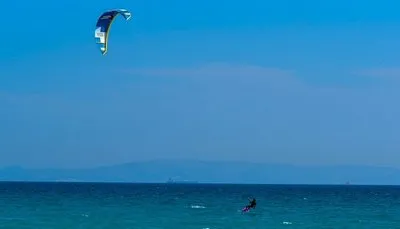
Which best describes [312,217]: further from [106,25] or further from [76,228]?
[106,25]

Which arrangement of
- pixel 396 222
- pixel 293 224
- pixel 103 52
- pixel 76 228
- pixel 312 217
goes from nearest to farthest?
pixel 103 52 → pixel 76 228 → pixel 293 224 → pixel 396 222 → pixel 312 217

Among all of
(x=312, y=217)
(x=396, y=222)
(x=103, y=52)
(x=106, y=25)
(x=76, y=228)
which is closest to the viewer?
(x=103, y=52)

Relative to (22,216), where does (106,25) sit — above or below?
above

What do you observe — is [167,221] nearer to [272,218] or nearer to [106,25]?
[272,218]

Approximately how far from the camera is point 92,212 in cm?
5609

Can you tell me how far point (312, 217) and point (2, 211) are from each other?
1987 cm

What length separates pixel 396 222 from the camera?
50.3 meters

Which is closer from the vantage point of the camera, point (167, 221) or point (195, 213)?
point (167, 221)

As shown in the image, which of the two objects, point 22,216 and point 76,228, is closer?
point 76,228

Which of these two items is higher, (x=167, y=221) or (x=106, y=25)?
(x=106, y=25)

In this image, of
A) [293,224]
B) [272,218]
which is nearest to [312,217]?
[272,218]

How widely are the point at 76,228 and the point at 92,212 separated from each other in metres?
14.4

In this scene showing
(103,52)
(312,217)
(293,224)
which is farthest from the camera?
(312,217)

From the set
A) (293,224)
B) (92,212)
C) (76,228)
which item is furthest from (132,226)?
(92,212)
